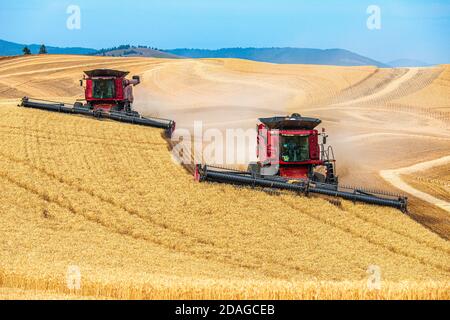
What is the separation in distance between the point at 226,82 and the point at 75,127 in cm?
3650

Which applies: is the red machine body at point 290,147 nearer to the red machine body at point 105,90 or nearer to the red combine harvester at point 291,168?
the red combine harvester at point 291,168

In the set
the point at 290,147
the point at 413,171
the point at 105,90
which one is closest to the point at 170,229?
the point at 290,147

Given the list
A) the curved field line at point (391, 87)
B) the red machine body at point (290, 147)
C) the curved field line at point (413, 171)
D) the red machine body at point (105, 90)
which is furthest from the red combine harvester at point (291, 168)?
the curved field line at point (391, 87)

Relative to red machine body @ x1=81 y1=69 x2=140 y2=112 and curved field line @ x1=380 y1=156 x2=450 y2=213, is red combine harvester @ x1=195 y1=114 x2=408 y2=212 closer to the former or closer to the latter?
curved field line @ x1=380 y1=156 x2=450 y2=213

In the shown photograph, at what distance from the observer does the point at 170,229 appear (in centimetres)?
2102

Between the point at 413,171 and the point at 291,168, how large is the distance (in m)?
11.4

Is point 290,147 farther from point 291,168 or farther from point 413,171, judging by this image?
point 413,171

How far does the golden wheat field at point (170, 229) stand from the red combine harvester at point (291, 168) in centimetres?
48

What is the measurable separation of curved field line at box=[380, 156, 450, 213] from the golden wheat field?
0.50 meters

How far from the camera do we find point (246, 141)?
37062mm

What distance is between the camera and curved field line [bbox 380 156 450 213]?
28203mm

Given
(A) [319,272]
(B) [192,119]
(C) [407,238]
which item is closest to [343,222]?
(C) [407,238]

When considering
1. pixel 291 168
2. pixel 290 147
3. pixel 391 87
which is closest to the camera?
pixel 290 147

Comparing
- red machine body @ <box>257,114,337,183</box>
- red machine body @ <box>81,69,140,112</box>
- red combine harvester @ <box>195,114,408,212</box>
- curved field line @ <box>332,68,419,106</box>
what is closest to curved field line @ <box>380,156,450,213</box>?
red combine harvester @ <box>195,114,408,212</box>
